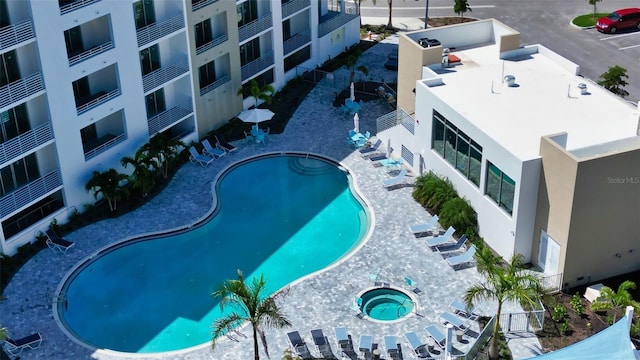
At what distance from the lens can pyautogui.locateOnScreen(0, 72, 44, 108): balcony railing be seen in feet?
123

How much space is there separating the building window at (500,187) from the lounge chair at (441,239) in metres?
2.57

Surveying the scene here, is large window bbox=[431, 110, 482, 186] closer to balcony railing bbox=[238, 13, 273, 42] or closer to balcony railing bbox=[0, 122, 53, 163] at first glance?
balcony railing bbox=[238, 13, 273, 42]

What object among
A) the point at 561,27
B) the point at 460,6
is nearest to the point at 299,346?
the point at 460,6

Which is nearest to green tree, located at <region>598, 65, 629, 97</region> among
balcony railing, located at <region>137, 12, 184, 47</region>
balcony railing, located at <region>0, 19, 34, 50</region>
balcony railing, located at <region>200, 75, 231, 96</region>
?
balcony railing, located at <region>200, 75, 231, 96</region>

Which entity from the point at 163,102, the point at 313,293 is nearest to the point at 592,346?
the point at 313,293

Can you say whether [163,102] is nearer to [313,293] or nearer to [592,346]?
[313,293]

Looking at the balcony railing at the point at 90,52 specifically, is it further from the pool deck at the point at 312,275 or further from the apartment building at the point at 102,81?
the pool deck at the point at 312,275

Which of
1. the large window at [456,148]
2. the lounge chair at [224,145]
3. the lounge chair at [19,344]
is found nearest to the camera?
the lounge chair at [19,344]

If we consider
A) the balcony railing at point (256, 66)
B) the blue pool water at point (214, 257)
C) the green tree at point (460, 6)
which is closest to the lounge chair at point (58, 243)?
the blue pool water at point (214, 257)

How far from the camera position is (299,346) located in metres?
33.7

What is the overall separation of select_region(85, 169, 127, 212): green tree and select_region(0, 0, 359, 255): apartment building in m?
0.62

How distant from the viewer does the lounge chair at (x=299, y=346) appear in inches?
1316

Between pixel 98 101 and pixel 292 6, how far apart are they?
1773 centimetres

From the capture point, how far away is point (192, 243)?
41.8 metres
